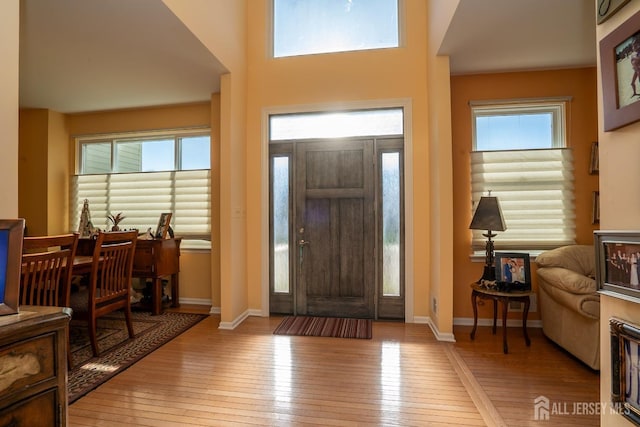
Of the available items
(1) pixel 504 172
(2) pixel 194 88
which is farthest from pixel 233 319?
(1) pixel 504 172

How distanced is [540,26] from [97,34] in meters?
3.75

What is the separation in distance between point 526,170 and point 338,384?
2.89 meters

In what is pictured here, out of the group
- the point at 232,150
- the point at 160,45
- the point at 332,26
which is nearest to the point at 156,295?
the point at 232,150

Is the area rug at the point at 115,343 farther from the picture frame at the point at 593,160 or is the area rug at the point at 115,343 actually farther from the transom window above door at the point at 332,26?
the picture frame at the point at 593,160

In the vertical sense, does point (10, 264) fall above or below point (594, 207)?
below

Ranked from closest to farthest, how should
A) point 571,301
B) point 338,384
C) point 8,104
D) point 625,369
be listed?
1. point 625,369
2. point 8,104
3. point 338,384
4. point 571,301

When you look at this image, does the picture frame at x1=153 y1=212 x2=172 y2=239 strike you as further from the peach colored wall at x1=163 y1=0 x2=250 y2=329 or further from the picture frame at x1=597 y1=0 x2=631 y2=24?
the picture frame at x1=597 y1=0 x2=631 y2=24

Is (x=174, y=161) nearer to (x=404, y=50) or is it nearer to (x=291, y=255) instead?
(x=291, y=255)

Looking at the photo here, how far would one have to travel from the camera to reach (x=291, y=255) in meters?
3.58

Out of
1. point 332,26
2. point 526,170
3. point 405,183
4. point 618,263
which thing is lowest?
point 618,263

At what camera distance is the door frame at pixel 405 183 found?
335 cm

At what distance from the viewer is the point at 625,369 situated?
1.16 m

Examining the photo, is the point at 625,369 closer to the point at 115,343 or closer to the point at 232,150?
the point at 232,150

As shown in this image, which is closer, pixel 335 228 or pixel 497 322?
pixel 497 322
